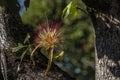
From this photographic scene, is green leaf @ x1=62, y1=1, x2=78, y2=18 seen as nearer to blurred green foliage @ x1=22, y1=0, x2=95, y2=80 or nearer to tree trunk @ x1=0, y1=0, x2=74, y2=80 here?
tree trunk @ x1=0, y1=0, x2=74, y2=80

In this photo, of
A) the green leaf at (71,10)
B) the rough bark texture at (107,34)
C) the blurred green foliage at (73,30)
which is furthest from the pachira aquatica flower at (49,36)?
the blurred green foliage at (73,30)

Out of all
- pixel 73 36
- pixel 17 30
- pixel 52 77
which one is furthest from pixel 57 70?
pixel 73 36

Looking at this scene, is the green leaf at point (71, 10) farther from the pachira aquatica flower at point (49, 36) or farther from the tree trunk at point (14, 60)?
the tree trunk at point (14, 60)

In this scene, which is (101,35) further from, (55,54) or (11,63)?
(11,63)

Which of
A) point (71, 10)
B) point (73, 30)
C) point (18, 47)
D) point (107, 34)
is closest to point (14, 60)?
point (18, 47)

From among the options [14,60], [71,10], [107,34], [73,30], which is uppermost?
[71,10]

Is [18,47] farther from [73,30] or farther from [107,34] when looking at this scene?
[73,30]

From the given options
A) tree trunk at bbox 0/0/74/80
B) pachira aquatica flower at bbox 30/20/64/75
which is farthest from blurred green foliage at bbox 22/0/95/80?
pachira aquatica flower at bbox 30/20/64/75
